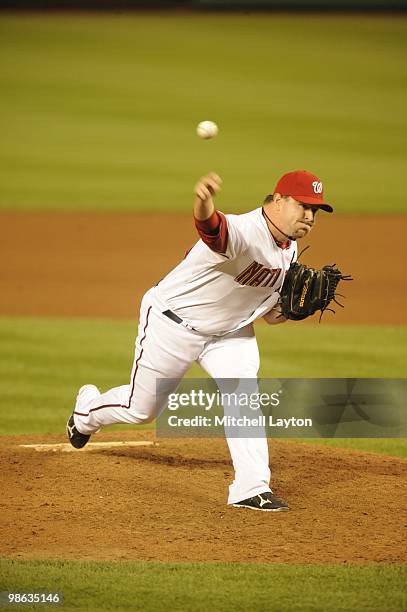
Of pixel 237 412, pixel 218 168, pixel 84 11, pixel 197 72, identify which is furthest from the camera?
pixel 84 11

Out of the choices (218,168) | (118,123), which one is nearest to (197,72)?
(118,123)

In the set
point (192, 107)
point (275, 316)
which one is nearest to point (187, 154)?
point (192, 107)

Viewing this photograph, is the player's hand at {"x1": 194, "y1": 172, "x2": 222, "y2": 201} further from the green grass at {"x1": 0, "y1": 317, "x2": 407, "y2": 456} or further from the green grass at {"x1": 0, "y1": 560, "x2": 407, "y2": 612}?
the green grass at {"x1": 0, "y1": 317, "x2": 407, "y2": 456}

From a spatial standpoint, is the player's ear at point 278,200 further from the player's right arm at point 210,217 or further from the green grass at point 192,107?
the green grass at point 192,107

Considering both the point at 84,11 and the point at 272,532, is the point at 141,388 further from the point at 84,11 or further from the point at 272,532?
the point at 84,11

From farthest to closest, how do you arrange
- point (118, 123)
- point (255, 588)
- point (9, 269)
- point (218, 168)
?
point (118, 123) < point (218, 168) < point (9, 269) < point (255, 588)

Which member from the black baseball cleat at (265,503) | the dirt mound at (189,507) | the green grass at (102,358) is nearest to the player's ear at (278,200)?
the black baseball cleat at (265,503)

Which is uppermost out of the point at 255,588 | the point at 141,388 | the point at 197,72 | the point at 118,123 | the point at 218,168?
the point at 197,72

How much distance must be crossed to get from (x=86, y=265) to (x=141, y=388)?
7.40 meters

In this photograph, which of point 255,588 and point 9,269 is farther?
point 9,269

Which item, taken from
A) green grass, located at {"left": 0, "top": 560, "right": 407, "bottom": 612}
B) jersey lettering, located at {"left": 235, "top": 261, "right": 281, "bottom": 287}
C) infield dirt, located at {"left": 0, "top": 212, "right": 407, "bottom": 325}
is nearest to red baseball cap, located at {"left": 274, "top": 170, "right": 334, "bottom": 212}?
jersey lettering, located at {"left": 235, "top": 261, "right": 281, "bottom": 287}

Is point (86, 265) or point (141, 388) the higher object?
point (86, 265)

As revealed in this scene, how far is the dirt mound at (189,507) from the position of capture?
531 centimetres

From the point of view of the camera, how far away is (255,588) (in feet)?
15.8
